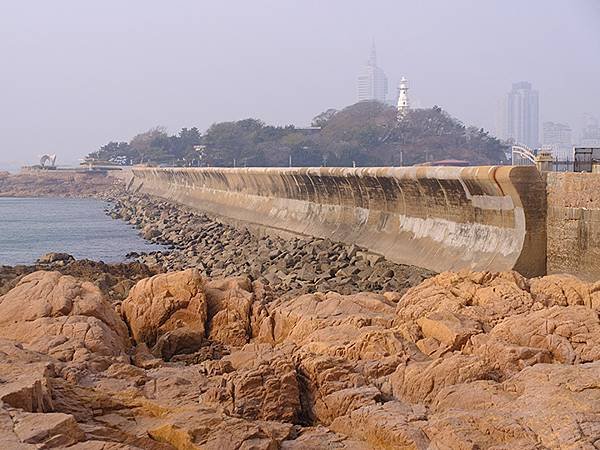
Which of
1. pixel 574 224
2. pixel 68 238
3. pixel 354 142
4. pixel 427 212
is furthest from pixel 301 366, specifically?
pixel 354 142

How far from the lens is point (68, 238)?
100.0 feet

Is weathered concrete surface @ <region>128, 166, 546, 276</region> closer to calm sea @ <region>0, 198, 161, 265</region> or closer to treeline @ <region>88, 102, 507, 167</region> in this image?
calm sea @ <region>0, 198, 161, 265</region>

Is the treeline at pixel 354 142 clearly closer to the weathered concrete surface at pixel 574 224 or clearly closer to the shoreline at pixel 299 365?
the weathered concrete surface at pixel 574 224

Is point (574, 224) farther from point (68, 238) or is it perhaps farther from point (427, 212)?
point (68, 238)

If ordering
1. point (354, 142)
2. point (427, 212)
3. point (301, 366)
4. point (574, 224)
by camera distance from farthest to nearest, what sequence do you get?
1. point (354, 142)
2. point (427, 212)
3. point (574, 224)
4. point (301, 366)

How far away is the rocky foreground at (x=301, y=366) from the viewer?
5.08 meters

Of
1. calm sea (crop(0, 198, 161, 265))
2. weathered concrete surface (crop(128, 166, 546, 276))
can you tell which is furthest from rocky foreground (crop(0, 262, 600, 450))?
calm sea (crop(0, 198, 161, 265))

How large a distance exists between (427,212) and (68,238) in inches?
711

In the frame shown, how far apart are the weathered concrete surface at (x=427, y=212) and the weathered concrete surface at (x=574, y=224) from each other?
167mm

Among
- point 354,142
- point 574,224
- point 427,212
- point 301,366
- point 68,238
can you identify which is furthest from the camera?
point 354,142

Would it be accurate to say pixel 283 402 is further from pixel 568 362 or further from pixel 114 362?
pixel 568 362

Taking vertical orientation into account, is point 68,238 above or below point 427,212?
below

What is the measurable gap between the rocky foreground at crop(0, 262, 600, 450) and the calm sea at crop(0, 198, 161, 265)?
14.4 m

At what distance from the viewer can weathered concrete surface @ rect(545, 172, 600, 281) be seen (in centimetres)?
1192
